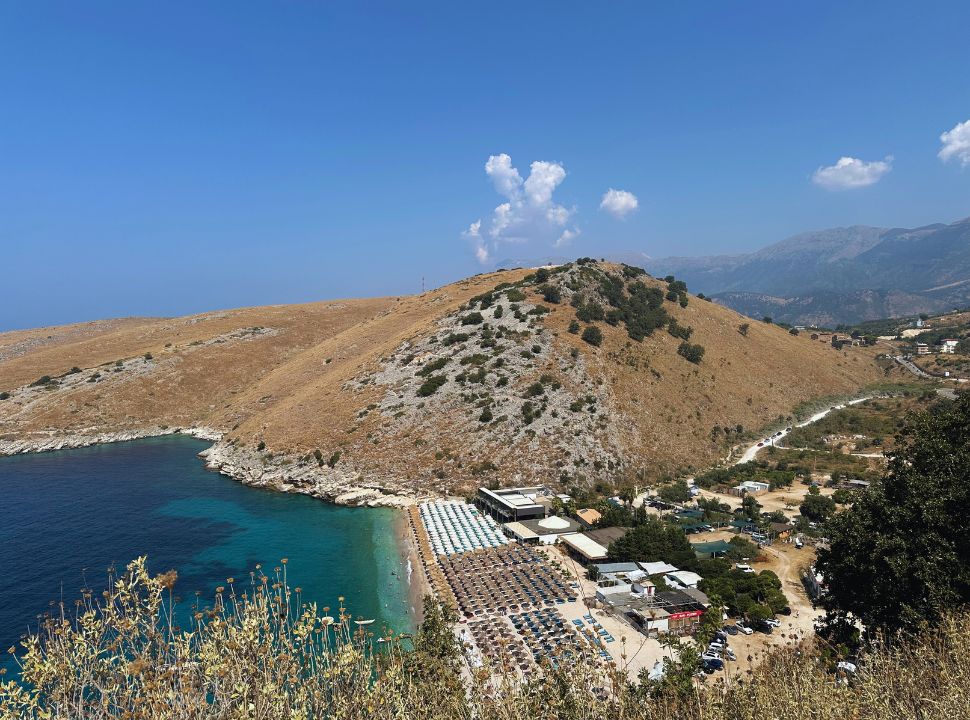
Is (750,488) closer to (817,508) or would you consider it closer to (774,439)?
(817,508)

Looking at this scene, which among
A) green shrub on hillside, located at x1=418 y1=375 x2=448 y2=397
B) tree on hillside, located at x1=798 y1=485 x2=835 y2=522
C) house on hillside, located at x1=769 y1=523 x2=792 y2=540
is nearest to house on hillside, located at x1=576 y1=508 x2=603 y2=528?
house on hillside, located at x1=769 y1=523 x2=792 y2=540

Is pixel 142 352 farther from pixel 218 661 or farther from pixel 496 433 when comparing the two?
pixel 218 661

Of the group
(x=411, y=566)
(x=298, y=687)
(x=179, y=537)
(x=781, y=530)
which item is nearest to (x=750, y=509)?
(x=781, y=530)

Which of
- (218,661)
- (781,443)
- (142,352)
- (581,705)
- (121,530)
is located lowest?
(781,443)

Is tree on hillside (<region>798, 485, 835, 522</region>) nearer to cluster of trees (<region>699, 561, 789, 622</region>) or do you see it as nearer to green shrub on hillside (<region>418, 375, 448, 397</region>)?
cluster of trees (<region>699, 561, 789, 622</region>)

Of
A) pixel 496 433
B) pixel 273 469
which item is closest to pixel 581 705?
pixel 496 433

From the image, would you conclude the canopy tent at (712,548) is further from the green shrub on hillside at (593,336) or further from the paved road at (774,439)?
the green shrub on hillside at (593,336)
